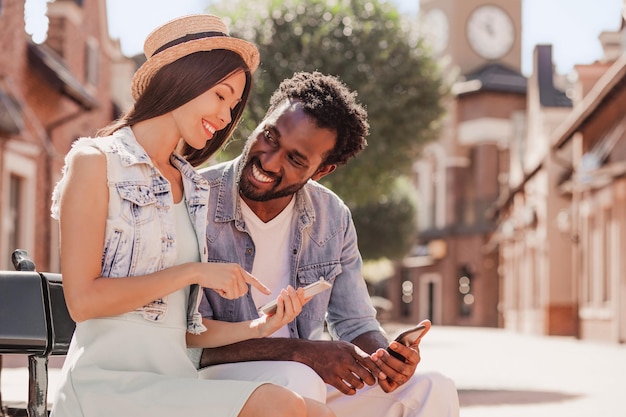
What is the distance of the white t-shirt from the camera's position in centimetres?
386

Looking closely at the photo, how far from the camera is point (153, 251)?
294 centimetres

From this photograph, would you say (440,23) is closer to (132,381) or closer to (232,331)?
(232,331)

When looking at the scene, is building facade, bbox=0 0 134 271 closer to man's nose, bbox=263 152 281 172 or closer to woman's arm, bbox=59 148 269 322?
man's nose, bbox=263 152 281 172

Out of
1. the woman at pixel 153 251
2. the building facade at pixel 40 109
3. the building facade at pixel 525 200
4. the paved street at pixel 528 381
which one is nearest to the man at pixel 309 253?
the woman at pixel 153 251

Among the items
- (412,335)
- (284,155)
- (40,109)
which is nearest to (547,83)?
(40,109)

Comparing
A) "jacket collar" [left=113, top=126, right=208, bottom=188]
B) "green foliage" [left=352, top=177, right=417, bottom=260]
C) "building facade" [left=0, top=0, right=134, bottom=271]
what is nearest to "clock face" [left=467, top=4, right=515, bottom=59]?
"green foliage" [left=352, top=177, right=417, bottom=260]

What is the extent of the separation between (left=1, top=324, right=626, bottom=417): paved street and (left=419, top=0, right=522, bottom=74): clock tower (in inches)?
1510

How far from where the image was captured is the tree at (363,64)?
1989 centimetres

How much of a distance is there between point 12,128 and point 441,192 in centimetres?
4035

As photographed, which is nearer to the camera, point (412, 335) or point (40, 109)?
point (412, 335)

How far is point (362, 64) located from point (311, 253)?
16595mm

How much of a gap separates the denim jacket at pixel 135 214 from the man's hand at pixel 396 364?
2.38 feet

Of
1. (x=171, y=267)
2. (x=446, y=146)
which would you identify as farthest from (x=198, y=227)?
(x=446, y=146)

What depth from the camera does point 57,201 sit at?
118 inches
